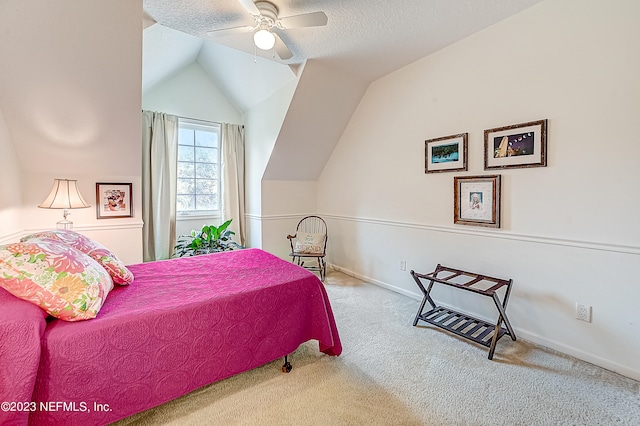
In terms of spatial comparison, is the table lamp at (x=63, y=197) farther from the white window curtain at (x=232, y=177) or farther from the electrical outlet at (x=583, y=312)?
the electrical outlet at (x=583, y=312)

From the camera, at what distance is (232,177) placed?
181 inches

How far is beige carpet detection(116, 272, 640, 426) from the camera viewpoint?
5.02 ft

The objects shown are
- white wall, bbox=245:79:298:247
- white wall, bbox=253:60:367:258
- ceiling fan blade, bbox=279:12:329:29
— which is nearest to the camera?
ceiling fan blade, bbox=279:12:329:29

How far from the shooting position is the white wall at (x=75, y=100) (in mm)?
1983

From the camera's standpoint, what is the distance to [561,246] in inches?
82.4

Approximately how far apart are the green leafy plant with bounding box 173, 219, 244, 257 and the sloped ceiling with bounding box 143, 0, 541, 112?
2105 mm

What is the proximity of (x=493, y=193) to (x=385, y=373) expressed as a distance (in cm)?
171

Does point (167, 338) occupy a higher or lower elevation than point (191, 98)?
lower

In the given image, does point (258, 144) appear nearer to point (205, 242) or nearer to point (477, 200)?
point (205, 242)

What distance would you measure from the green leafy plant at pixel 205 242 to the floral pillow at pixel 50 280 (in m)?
2.58

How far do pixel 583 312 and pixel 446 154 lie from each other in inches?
63.4

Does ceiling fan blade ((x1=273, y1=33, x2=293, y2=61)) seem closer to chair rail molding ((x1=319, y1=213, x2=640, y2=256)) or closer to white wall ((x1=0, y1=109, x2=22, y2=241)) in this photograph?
chair rail molding ((x1=319, y1=213, x2=640, y2=256))

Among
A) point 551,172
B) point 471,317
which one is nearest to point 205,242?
point 471,317

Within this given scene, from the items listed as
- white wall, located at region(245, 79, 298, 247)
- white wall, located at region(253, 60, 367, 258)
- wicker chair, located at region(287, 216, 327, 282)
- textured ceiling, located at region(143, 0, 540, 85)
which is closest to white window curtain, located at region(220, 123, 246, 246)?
white wall, located at region(245, 79, 298, 247)
